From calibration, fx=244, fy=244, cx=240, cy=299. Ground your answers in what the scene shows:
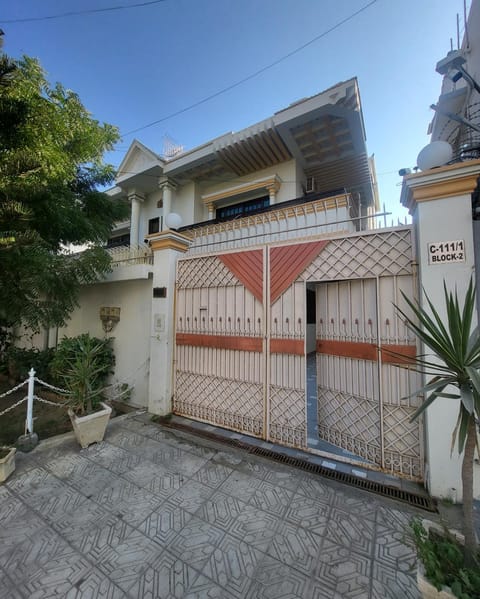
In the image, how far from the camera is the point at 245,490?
102 inches

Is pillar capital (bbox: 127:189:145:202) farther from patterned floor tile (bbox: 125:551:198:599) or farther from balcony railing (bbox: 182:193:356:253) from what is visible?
patterned floor tile (bbox: 125:551:198:599)

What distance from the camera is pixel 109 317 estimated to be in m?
5.93

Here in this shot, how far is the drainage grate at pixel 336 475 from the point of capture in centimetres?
244

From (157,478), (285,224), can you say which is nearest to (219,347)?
(157,478)

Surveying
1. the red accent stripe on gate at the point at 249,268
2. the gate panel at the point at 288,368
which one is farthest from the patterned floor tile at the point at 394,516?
the red accent stripe on gate at the point at 249,268

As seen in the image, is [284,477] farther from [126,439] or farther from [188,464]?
[126,439]

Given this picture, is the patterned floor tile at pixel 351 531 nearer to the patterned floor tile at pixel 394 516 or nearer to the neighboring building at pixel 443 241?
the patterned floor tile at pixel 394 516

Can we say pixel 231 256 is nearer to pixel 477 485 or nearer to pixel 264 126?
pixel 477 485

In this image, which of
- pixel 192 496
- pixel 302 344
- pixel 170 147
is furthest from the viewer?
pixel 170 147

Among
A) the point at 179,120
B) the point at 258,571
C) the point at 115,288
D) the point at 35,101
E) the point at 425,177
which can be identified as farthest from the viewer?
the point at 179,120

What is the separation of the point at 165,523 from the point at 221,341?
2.30 m

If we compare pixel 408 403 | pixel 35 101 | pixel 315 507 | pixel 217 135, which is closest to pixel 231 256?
pixel 408 403

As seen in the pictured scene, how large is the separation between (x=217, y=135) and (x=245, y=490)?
325 inches

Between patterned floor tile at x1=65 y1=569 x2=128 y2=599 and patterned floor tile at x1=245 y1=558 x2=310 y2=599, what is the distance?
882 millimetres
